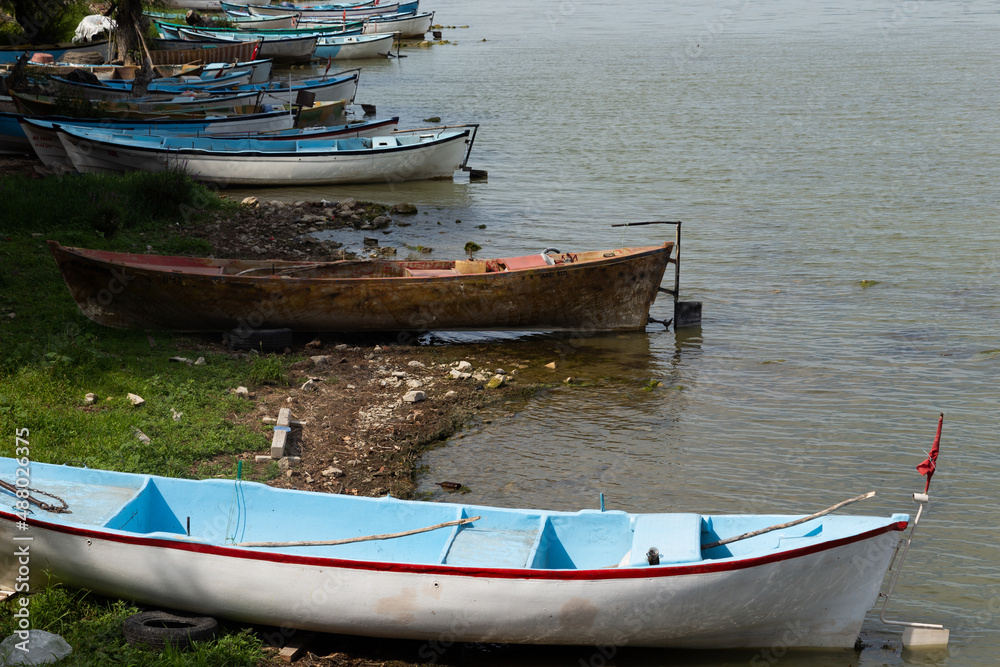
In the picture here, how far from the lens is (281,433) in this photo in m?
8.46

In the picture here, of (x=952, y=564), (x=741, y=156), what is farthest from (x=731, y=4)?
(x=952, y=564)

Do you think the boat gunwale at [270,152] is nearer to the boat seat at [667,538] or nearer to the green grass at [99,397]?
the green grass at [99,397]

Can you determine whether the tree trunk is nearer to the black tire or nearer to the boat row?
the boat row

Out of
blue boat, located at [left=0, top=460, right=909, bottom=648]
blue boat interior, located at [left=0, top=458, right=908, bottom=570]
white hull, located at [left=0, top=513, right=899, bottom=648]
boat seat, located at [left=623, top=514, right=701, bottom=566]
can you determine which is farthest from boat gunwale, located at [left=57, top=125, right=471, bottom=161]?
boat seat, located at [left=623, top=514, right=701, bottom=566]

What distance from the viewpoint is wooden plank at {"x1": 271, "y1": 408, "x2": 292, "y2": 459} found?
832cm

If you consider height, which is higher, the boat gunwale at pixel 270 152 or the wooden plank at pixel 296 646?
the boat gunwale at pixel 270 152

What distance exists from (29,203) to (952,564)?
1300 centimetres

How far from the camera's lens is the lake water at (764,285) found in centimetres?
849

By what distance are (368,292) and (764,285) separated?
6.96 metres

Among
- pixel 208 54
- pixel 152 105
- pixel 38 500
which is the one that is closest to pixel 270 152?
pixel 152 105

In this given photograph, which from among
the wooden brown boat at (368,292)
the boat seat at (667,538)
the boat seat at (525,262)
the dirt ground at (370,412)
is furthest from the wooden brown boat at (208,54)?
the boat seat at (667,538)

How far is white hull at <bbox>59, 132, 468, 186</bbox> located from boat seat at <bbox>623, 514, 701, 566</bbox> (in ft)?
46.5

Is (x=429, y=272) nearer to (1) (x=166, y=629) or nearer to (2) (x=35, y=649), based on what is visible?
(1) (x=166, y=629)

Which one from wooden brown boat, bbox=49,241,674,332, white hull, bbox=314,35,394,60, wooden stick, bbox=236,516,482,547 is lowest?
wooden stick, bbox=236,516,482,547
